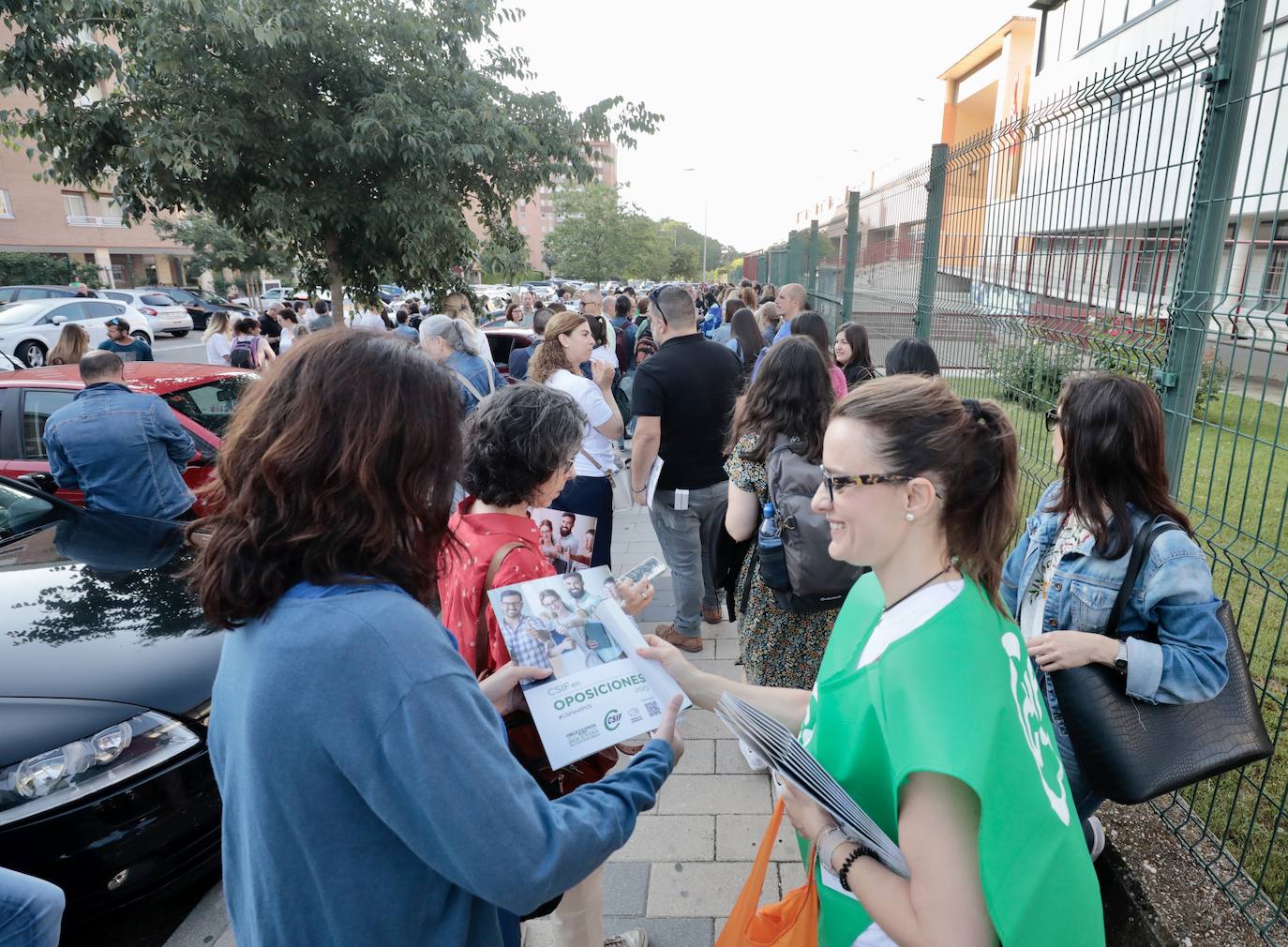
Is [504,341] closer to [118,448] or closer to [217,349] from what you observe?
[217,349]

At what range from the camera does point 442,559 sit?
1306 mm

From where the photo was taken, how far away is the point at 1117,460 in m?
2.06

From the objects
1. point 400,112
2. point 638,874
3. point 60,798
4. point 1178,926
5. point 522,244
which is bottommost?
point 638,874

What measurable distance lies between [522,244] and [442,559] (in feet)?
30.0

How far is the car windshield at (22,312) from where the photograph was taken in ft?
62.6

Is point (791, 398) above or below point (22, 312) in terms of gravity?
above

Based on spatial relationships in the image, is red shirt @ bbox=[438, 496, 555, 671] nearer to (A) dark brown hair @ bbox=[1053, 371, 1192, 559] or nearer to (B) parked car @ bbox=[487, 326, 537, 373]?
(A) dark brown hair @ bbox=[1053, 371, 1192, 559]

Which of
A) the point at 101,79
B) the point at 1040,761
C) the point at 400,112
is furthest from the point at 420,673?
the point at 101,79

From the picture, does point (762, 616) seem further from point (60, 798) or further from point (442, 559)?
point (60, 798)

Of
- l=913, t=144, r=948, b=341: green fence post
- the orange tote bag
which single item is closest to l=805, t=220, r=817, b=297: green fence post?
l=913, t=144, r=948, b=341: green fence post

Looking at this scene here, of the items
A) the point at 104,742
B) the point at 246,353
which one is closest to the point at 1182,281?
the point at 104,742

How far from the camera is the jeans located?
421 cm

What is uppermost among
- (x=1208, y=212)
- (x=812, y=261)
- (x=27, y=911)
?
(x=812, y=261)

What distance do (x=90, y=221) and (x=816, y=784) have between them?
1997 inches
